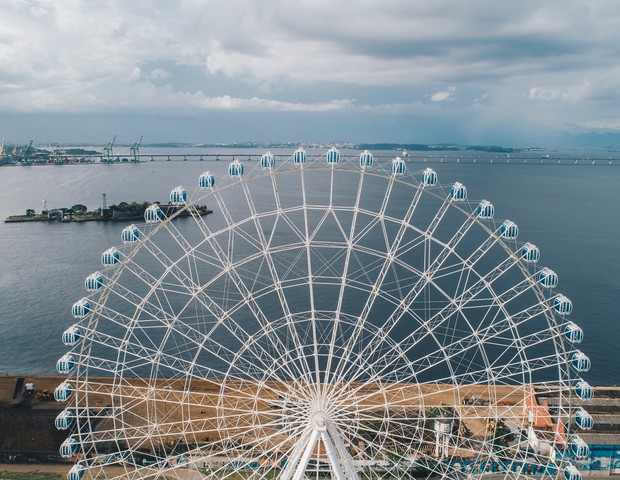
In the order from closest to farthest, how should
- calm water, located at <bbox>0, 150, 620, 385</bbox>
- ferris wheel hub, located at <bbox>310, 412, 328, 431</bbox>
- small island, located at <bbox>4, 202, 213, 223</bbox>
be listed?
ferris wheel hub, located at <bbox>310, 412, 328, 431</bbox> → calm water, located at <bbox>0, 150, 620, 385</bbox> → small island, located at <bbox>4, 202, 213, 223</bbox>

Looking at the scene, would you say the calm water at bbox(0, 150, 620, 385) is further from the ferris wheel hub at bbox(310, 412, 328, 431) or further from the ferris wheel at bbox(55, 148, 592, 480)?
the ferris wheel hub at bbox(310, 412, 328, 431)

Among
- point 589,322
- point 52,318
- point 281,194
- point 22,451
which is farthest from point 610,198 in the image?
point 22,451

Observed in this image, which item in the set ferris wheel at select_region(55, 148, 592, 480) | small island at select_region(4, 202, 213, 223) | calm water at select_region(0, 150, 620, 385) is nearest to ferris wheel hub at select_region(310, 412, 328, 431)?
ferris wheel at select_region(55, 148, 592, 480)

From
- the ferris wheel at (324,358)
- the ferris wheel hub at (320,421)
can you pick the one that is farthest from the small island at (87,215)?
the ferris wheel hub at (320,421)

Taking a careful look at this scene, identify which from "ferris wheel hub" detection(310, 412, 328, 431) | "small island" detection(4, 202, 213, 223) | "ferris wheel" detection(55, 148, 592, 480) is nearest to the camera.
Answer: "ferris wheel hub" detection(310, 412, 328, 431)

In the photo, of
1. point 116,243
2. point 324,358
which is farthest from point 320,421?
point 116,243

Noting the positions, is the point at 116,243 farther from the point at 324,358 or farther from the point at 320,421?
the point at 320,421
